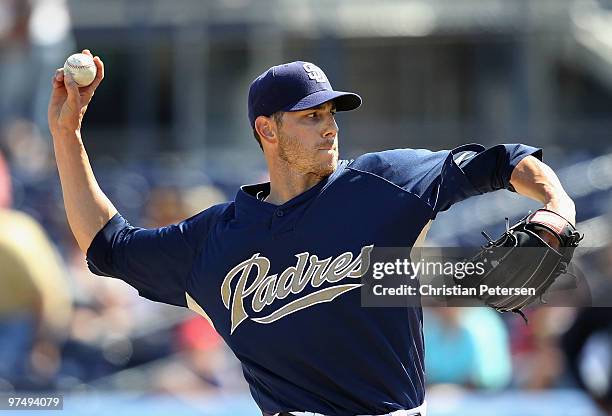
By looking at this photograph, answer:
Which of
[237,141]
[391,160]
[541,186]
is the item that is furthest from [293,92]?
[237,141]

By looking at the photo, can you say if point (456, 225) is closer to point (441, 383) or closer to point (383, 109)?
point (441, 383)

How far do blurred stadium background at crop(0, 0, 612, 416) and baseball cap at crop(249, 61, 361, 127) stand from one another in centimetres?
257

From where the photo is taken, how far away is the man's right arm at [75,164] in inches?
113

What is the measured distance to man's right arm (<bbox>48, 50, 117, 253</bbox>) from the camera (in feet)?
9.41

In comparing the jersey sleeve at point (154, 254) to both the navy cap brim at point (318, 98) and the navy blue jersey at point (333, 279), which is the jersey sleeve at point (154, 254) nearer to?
the navy blue jersey at point (333, 279)

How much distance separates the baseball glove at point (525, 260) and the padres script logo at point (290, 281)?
0.31m

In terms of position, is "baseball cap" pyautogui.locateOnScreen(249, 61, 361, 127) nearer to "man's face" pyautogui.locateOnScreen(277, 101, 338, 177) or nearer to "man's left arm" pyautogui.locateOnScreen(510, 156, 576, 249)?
"man's face" pyautogui.locateOnScreen(277, 101, 338, 177)

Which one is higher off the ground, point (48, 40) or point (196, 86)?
point (48, 40)

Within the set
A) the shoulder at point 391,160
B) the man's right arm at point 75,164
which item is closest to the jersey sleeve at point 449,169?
the shoulder at point 391,160

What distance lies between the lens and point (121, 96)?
10266 millimetres

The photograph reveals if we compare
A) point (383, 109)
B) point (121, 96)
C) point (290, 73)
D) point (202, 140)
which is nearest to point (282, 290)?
point (290, 73)

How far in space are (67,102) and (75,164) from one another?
179 millimetres

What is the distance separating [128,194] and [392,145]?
3.12m

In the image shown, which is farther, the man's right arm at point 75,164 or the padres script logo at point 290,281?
the man's right arm at point 75,164
